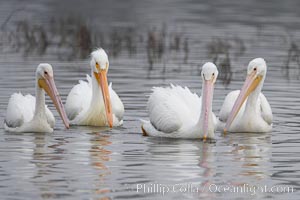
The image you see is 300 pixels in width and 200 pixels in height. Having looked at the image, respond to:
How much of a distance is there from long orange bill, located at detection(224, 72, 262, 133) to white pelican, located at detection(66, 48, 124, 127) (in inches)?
58.5

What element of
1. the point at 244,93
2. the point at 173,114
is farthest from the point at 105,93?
the point at 244,93

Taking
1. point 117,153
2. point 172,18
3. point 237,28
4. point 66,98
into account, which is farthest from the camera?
point 172,18

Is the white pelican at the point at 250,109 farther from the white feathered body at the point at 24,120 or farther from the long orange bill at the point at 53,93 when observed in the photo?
the white feathered body at the point at 24,120

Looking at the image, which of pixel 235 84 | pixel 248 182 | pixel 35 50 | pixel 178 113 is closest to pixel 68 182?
pixel 248 182

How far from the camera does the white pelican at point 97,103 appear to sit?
13727 millimetres

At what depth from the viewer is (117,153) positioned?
11609 mm

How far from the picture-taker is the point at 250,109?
1347 cm

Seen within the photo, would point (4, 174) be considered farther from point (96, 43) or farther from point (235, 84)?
point (96, 43)

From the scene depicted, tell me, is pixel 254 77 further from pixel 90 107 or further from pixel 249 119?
pixel 90 107

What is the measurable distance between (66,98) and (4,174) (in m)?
5.30

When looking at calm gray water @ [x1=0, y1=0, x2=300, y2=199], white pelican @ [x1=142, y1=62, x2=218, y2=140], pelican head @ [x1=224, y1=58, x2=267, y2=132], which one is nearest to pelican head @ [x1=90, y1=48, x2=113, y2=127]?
calm gray water @ [x1=0, y1=0, x2=300, y2=199]

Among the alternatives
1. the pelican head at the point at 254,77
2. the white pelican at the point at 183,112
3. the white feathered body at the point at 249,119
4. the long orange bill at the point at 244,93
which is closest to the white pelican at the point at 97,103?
the white pelican at the point at 183,112

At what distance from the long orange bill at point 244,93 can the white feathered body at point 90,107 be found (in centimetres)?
150

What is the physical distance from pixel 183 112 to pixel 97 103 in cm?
160
